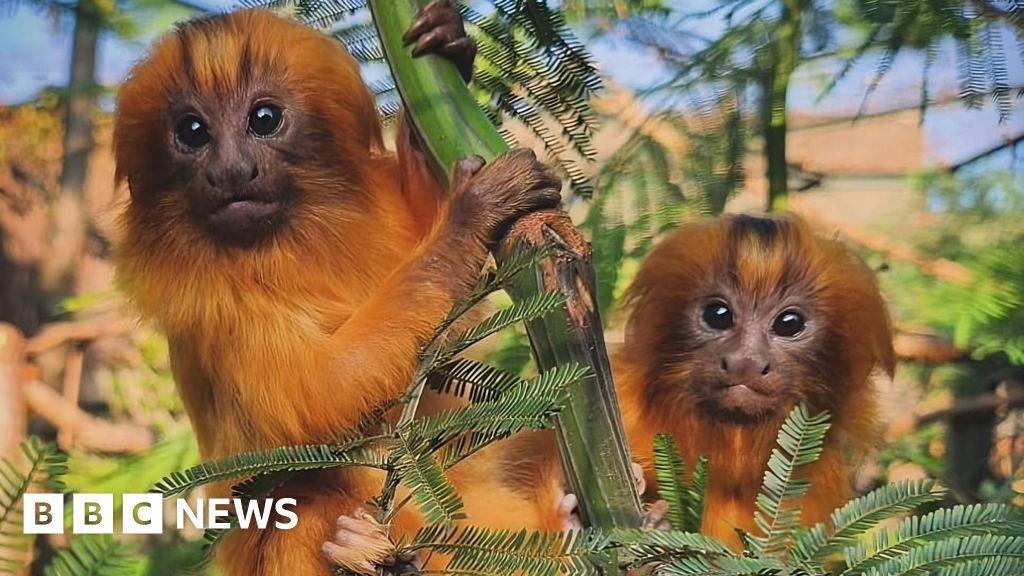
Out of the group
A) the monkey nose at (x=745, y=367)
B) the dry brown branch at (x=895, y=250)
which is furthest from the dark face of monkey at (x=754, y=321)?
the dry brown branch at (x=895, y=250)

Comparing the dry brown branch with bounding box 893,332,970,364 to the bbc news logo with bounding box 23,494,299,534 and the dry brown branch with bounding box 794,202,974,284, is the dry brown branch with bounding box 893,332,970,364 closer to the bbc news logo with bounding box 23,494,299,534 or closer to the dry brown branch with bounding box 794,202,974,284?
the dry brown branch with bounding box 794,202,974,284

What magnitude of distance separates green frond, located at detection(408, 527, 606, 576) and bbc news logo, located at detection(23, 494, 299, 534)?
0.49 meters

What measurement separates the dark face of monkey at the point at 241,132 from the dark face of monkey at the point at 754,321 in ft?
1.87

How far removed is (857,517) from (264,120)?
3.51 ft

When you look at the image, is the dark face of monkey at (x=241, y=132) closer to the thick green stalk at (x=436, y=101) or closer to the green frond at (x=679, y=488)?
the thick green stalk at (x=436, y=101)

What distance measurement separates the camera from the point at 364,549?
1.40 metres

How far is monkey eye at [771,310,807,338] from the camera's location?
6.77 feet

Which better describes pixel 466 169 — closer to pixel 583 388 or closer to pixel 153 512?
pixel 583 388

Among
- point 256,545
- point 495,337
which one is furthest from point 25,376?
point 495,337

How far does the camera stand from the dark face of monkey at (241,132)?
1.85 metres

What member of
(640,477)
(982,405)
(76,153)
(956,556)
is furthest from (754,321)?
(76,153)

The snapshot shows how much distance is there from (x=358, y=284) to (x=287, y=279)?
0.38ft

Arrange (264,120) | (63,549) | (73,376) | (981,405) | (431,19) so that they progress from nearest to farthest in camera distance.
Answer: (63,549), (431,19), (264,120), (73,376), (981,405)

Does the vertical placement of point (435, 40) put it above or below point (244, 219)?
above
